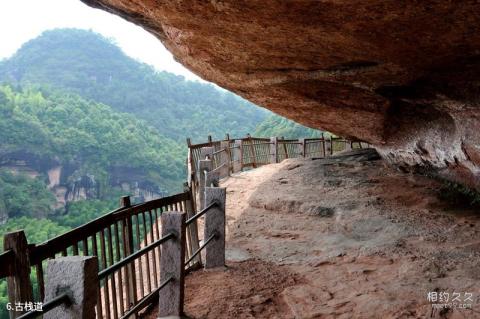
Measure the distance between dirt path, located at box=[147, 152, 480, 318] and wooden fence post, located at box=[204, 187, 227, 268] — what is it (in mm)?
206

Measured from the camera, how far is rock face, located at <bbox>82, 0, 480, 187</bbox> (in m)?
3.88

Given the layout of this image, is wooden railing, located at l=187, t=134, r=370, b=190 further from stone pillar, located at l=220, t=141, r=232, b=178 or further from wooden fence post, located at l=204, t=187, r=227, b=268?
wooden fence post, located at l=204, t=187, r=227, b=268

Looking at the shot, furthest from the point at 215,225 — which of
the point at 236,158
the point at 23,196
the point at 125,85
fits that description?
the point at 125,85

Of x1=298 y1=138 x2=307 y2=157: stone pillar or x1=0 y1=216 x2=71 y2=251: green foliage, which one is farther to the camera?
x1=0 y1=216 x2=71 y2=251: green foliage

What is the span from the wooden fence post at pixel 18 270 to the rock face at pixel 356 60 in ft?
9.37

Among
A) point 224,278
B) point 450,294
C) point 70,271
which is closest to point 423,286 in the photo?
point 450,294

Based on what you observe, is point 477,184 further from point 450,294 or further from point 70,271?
point 70,271

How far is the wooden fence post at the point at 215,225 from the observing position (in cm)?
462

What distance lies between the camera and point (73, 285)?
74.4 inches

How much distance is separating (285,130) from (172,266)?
128 ft

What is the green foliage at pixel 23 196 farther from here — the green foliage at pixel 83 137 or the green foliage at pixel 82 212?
the green foliage at pixel 83 137

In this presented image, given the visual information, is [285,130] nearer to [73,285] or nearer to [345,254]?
[345,254]

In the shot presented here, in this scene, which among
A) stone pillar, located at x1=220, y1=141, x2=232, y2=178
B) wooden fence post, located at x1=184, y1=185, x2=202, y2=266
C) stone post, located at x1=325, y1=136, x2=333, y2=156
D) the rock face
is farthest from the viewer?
stone post, located at x1=325, y1=136, x2=333, y2=156

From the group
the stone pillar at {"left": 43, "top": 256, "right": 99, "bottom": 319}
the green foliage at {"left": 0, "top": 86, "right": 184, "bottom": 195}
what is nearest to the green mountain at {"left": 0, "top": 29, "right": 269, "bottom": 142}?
the green foliage at {"left": 0, "top": 86, "right": 184, "bottom": 195}
